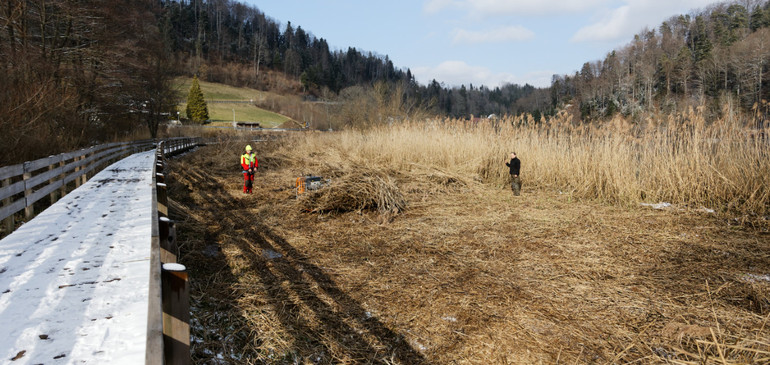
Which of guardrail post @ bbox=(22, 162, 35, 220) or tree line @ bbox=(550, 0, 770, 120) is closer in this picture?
guardrail post @ bbox=(22, 162, 35, 220)

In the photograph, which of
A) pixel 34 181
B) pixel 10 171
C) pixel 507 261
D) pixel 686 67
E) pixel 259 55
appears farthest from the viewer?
pixel 259 55

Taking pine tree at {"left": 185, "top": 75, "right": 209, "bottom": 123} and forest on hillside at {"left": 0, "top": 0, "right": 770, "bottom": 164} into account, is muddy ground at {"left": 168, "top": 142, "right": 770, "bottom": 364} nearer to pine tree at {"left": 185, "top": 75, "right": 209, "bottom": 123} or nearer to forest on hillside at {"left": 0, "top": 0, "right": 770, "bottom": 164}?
forest on hillside at {"left": 0, "top": 0, "right": 770, "bottom": 164}

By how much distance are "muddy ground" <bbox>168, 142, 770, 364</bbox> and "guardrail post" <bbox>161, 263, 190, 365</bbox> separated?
1.41m

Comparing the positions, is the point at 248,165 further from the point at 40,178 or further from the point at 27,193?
the point at 27,193

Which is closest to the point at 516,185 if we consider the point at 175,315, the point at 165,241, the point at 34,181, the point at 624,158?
the point at 624,158

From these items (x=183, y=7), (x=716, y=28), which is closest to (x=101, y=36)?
(x=716, y=28)

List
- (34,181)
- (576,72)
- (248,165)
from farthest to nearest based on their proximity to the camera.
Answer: (576,72) → (248,165) → (34,181)

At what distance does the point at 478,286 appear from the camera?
4.13 m

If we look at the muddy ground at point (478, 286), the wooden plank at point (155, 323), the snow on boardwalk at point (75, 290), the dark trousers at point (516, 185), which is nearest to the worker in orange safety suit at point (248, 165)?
the muddy ground at point (478, 286)

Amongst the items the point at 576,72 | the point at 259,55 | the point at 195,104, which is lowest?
the point at 195,104

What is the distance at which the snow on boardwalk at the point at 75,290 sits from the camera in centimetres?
227

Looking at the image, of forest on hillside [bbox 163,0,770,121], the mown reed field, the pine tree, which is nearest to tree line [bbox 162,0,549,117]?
forest on hillside [bbox 163,0,770,121]

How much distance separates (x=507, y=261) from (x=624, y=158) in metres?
5.27

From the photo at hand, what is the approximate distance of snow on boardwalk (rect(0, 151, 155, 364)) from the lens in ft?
7.43
